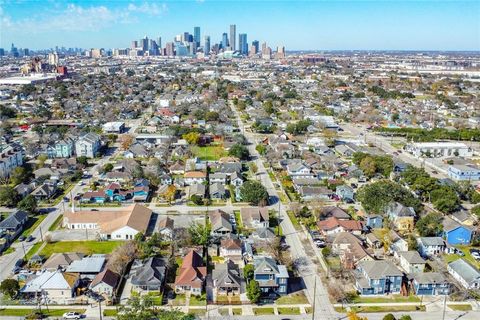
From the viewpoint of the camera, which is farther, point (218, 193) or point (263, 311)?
point (218, 193)

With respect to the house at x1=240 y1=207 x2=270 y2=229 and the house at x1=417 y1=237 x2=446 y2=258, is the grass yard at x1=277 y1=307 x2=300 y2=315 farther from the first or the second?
the house at x1=417 y1=237 x2=446 y2=258

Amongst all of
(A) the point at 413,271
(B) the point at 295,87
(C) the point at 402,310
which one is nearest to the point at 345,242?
(A) the point at 413,271

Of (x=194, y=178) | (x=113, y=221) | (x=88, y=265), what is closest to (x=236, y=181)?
(x=194, y=178)

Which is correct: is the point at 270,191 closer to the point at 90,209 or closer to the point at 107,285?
the point at 90,209

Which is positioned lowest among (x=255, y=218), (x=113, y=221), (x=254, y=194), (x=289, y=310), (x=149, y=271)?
(x=289, y=310)

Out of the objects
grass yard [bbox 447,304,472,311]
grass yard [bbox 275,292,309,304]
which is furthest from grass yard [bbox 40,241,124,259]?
grass yard [bbox 447,304,472,311]

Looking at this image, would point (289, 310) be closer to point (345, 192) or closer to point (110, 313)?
point (110, 313)

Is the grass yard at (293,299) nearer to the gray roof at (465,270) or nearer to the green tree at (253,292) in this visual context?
the green tree at (253,292)

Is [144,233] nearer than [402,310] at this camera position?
No

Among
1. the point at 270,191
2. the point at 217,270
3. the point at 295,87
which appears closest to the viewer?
the point at 217,270
